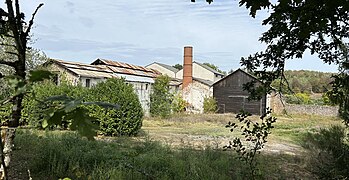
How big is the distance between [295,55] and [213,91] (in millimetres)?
27426

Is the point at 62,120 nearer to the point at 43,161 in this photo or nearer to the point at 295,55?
the point at 295,55

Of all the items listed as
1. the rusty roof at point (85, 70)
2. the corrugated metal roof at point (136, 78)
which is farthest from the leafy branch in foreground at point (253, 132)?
the corrugated metal roof at point (136, 78)

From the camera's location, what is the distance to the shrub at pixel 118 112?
12719 millimetres

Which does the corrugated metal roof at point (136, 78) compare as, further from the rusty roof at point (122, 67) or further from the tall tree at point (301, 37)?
the tall tree at point (301, 37)

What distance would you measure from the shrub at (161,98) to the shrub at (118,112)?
10.5 metres

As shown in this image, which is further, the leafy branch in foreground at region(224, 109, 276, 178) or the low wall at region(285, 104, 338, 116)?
the low wall at region(285, 104, 338, 116)

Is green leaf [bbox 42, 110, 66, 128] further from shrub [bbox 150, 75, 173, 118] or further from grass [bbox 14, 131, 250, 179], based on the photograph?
shrub [bbox 150, 75, 173, 118]

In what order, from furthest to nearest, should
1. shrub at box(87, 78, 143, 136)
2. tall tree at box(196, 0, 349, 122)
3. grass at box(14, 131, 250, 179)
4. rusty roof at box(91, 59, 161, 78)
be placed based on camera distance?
rusty roof at box(91, 59, 161, 78)
shrub at box(87, 78, 143, 136)
grass at box(14, 131, 250, 179)
tall tree at box(196, 0, 349, 122)

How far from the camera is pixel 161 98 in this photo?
966 inches

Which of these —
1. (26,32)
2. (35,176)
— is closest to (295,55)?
(26,32)

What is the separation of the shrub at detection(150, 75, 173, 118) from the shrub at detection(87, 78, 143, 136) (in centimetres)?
1053

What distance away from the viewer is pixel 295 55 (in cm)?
324

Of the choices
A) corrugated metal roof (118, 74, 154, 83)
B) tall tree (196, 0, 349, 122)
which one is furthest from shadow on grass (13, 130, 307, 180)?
corrugated metal roof (118, 74, 154, 83)

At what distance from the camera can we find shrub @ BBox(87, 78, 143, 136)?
12.7m
